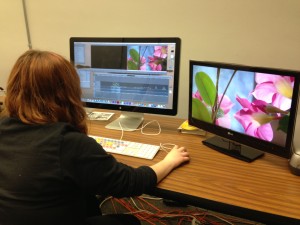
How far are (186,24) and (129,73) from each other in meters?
0.71

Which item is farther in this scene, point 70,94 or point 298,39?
point 298,39

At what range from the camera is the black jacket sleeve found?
0.83 metres

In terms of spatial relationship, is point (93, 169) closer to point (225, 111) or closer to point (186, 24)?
point (225, 111)

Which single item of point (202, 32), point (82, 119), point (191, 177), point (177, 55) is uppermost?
point (202, 32)

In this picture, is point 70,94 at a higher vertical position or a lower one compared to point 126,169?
higher

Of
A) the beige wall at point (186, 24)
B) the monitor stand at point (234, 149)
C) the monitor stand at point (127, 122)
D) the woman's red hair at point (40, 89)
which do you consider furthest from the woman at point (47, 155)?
the beige wall at point (186, 24)

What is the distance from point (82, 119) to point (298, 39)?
1.47 m

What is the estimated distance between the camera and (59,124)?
87cm

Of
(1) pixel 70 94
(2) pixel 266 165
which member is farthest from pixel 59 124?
(2) pixel 266 165

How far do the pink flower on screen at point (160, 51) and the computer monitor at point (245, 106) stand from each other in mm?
165

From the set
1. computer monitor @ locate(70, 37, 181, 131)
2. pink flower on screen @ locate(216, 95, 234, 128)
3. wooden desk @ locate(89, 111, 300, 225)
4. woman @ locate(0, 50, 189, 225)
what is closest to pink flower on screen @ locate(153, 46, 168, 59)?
computer monitor @ locate(70, 37, 181, 131)

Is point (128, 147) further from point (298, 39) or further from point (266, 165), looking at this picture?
point (298, 39)

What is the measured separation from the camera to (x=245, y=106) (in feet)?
3.93

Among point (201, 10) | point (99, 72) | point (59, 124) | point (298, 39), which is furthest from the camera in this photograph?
point (201, 10)
